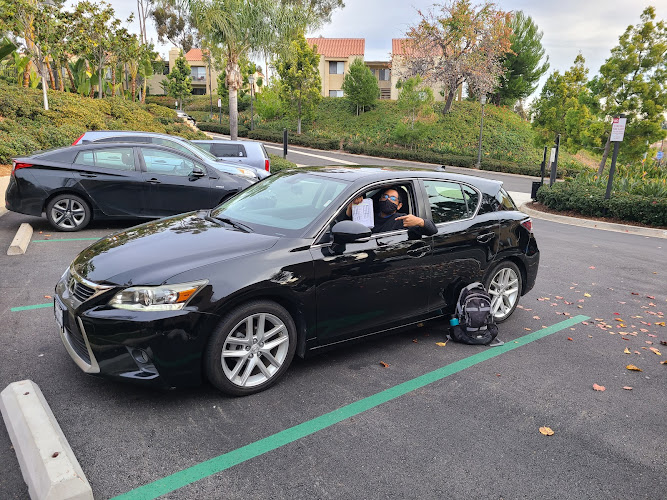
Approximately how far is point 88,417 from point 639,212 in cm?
1488

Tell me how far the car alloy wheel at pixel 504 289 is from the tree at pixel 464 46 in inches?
1399

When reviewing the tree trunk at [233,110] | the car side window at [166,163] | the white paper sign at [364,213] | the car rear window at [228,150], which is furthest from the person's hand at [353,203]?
the tree trunk at [233,110]

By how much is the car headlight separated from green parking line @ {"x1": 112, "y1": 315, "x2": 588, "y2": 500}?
0.96 meters

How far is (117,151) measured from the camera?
8914 mm

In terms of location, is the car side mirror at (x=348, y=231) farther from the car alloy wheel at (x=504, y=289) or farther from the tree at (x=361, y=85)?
the tree at (x=361, y=85)

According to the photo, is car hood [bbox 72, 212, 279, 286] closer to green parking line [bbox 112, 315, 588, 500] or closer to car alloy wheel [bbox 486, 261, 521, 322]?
green parking line [bbox 112, 315, 588, 500]

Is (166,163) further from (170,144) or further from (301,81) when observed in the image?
(301,81)

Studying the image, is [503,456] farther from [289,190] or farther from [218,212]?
[218,212]

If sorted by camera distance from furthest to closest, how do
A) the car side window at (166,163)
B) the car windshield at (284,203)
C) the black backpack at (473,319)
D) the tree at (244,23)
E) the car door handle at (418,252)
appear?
the tree at (244,23) → the car side window at (166,163) → the black backpack at (473,319) → the car door handle at (418,252) → the car windshield at (284,203)

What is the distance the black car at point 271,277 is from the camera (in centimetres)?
333

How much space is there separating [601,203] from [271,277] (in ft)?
46.4

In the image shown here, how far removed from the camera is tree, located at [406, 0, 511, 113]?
38.9 meters

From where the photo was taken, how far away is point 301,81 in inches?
1638

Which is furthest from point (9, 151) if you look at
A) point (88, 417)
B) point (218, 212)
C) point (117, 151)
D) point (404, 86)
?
point (404, 86)
